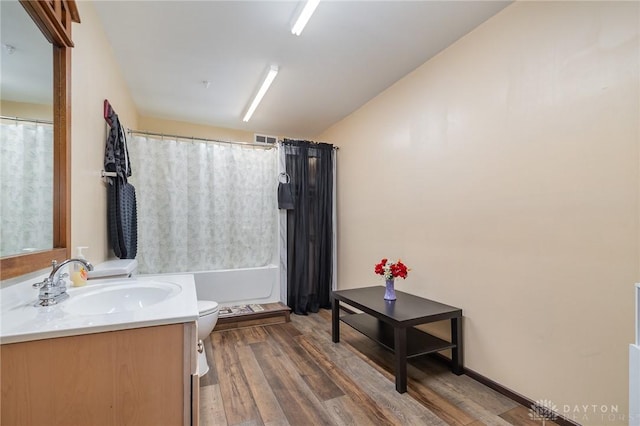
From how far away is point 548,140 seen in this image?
5.53 feet

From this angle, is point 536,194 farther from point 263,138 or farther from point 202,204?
point 263,138

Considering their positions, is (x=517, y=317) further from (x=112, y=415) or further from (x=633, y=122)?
(x=112, y=415)

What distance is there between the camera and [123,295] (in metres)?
1.47

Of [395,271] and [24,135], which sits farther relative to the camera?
[395,271]

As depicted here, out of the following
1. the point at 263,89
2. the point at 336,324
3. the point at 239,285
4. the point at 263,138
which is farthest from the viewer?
the point at 263,138

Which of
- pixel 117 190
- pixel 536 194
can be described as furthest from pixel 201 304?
pixel 536 194

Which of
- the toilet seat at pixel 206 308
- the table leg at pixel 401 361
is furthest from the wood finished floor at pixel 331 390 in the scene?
the toilet seat at pixel 206 308

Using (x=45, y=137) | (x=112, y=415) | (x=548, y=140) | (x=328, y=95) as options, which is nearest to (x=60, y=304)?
(x=112, y=415)

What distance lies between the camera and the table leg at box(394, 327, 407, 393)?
Result: 76.1 inches

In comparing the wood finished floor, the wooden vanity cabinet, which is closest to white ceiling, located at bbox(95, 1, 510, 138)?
the wooden vanity cabinet

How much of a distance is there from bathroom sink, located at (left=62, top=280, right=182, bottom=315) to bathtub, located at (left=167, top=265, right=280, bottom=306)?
6.30 feet

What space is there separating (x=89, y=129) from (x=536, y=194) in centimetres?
279

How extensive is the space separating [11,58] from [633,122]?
2.65 meters

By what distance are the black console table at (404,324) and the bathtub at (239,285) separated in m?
1.29
